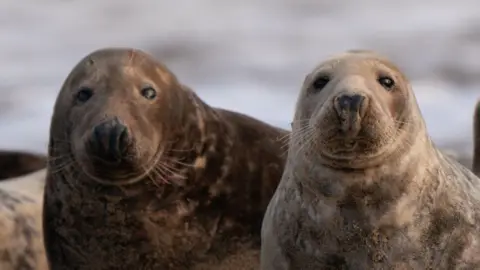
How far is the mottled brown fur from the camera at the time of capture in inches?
324

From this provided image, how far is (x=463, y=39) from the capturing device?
13156 millimetres

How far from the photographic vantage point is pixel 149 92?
18.2 feet

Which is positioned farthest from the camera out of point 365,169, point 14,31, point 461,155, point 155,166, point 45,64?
point 14,31

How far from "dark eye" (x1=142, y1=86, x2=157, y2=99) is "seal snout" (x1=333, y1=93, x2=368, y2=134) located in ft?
3.80

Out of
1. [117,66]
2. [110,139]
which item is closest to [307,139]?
[110,139]

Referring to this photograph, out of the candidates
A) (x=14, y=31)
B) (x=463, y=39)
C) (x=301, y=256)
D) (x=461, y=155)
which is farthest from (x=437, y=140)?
(x=14, y=31)

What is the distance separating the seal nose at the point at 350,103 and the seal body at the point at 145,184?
994 millimetres

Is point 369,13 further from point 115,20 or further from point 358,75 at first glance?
point 358,75

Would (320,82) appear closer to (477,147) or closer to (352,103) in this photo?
(352,103)

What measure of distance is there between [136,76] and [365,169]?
1173mm

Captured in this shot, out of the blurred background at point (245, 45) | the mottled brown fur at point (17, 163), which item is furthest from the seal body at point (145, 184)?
the blurred background at point (245, 45)

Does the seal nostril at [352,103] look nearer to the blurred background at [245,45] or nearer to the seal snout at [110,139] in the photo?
the seal snout at [110,139]

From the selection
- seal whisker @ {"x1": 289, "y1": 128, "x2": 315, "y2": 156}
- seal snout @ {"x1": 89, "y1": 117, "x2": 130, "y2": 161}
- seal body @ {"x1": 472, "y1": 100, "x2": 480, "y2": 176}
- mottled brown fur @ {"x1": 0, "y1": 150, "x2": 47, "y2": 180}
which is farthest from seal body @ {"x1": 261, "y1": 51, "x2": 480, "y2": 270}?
mottled brown fur @ {"x1": 0, "y1": 150, "x2": 47, "y2": 180}

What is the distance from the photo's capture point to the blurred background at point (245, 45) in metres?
10.5
